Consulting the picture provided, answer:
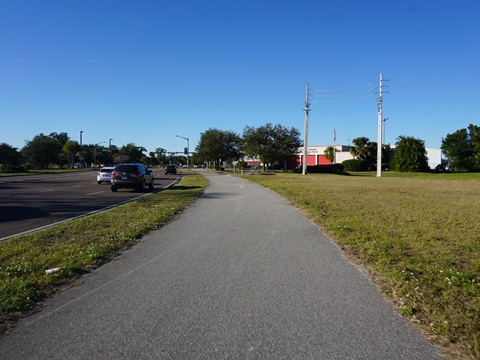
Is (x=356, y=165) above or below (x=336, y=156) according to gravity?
below

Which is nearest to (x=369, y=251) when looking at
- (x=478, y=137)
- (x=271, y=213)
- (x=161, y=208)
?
(x=271, y=213)

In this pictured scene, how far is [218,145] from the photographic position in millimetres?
77188

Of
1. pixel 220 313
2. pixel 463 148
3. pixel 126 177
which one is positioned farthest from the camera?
pixel 463 148

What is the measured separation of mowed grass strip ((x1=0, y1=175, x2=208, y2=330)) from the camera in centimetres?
508

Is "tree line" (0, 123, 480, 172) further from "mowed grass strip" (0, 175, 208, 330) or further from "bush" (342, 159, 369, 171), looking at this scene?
"mowed grass strip" (0, 175, 208, 330)

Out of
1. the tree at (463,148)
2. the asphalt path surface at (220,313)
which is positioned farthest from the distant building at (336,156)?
the asphalt path surface at (220,313)

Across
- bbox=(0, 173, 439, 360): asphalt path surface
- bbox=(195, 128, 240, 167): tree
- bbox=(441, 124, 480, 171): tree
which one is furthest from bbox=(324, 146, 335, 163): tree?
bbox=(0, 173, 439, 360): asphalt path surface

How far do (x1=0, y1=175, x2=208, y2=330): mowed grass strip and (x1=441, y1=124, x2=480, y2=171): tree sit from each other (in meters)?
75.3

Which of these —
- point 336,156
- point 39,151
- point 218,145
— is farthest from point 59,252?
point 336,156

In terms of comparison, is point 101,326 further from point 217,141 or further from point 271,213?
point 217,141

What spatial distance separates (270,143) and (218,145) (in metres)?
17.1

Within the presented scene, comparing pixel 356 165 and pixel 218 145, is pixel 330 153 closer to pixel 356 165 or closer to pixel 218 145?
pixel 356 165

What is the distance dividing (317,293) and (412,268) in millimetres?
1995

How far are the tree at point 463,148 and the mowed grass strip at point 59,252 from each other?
7532 centimetres
